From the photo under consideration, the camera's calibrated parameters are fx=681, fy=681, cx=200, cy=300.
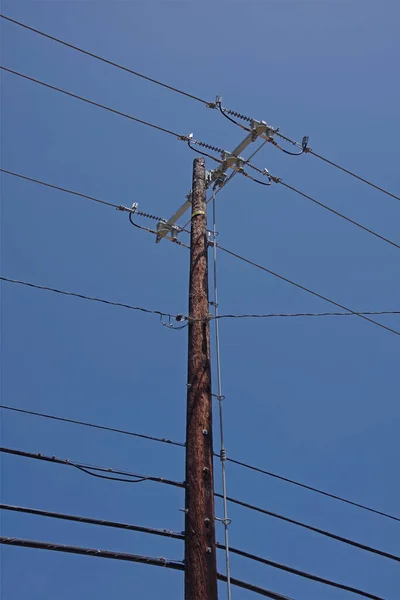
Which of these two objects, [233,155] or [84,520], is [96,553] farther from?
[233,155]

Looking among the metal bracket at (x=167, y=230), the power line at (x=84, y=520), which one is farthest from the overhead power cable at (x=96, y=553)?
the metal bracket at (x=167, y=230)

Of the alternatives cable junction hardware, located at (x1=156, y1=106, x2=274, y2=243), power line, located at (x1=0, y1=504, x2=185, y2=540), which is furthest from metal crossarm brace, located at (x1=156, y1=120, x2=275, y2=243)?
power line, located at (x1=0, y1=504, x2=185, y2=540)

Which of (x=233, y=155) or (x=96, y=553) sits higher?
(x=233, y=155)

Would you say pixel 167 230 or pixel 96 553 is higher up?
pixel 167 230

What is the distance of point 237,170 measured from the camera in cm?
1056

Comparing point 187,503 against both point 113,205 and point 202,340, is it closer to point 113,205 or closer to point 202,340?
point 202,340

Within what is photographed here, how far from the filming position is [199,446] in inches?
286

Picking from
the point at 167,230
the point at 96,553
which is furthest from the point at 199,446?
the point at 167,230

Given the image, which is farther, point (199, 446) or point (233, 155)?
point (233, 155)

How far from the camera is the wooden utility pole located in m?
6.53

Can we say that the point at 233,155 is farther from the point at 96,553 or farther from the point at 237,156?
the point at 96,553

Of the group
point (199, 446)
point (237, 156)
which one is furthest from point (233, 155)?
point (199, 446)

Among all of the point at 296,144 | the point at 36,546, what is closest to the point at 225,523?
the point at 36,546

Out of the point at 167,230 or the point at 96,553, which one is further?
the point at 167,230
